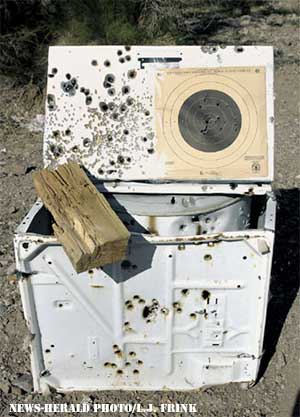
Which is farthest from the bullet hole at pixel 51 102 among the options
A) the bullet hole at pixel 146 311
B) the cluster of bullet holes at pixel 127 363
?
the cluster of bullet holes at pixel 127 363

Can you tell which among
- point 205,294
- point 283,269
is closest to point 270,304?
point 283,269

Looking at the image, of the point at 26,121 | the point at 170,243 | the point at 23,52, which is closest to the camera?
the point at 170,243

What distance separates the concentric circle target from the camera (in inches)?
118

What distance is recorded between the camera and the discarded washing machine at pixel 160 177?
2.85 metres

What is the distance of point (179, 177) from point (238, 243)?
0.48 metres

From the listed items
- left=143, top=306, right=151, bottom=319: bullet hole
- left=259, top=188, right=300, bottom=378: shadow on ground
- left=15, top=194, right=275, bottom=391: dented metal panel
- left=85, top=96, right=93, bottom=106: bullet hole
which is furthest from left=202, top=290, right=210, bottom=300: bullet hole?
left=85, top=96, right=93, bottom=106: bullet hole

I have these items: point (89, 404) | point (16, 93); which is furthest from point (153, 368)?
point (16, 93)

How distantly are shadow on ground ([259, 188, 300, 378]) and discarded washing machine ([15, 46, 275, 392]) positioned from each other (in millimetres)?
465

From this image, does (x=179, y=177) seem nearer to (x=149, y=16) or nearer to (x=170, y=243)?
(x=170, y=243)

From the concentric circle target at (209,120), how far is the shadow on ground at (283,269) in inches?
42.8

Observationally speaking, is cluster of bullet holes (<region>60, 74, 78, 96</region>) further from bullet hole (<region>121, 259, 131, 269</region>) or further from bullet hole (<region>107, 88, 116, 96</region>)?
bullet hole (<region>121, 259, 131, 269</region>)

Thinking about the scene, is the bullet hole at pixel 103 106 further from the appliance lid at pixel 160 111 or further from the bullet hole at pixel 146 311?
the bullet hole at pixel 146 311

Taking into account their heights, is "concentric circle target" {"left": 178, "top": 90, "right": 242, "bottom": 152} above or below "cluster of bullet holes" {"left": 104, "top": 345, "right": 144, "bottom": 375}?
above

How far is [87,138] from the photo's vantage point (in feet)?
9.91
